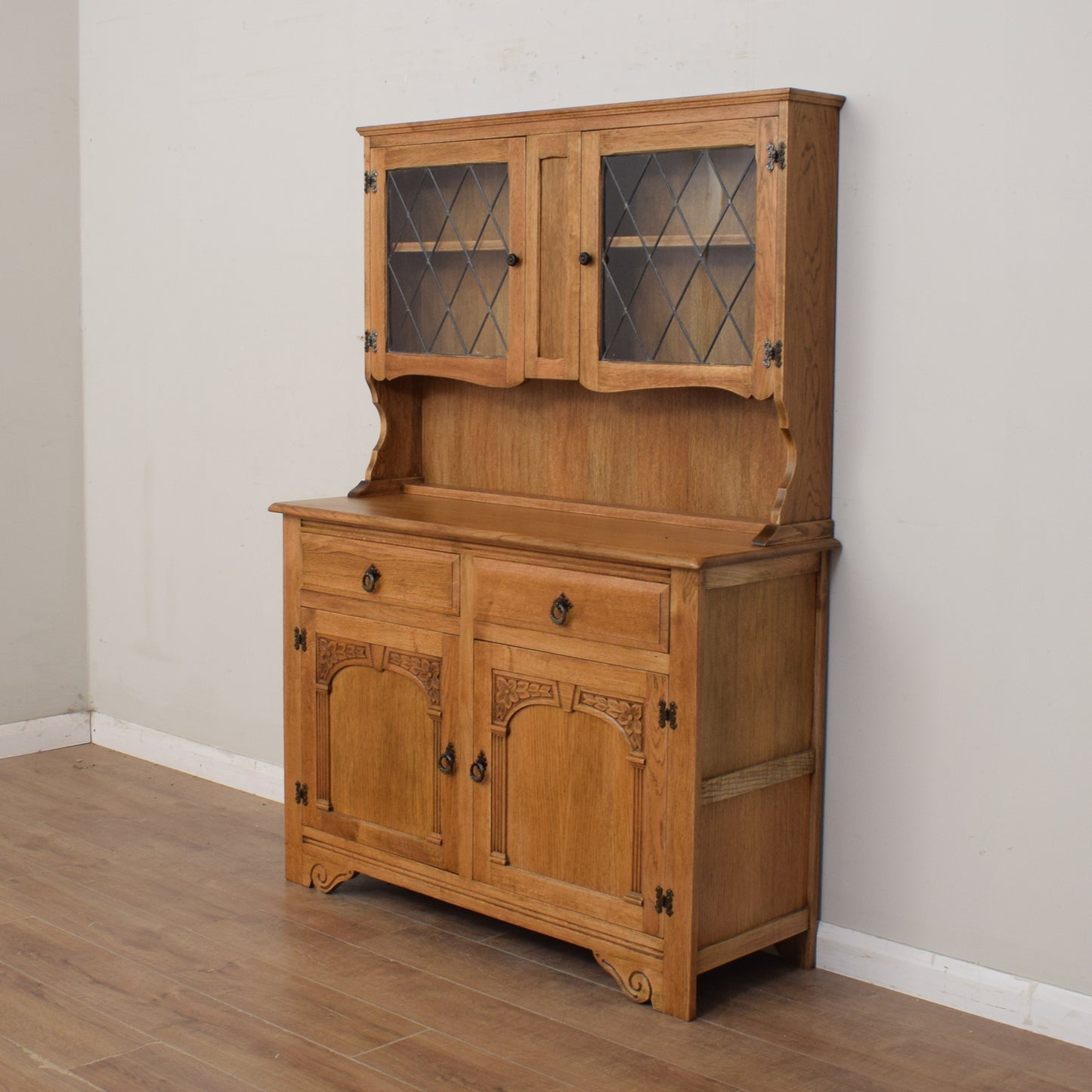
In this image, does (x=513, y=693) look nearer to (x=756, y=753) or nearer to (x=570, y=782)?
(x=570, y=782)

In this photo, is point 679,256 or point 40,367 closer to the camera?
point 679,256

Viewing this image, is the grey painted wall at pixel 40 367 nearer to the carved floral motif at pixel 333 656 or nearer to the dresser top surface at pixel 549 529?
the dresser top surface at pixel 549 529

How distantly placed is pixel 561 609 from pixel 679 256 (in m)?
0.79

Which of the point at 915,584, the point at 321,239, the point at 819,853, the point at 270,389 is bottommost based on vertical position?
the point at 819,853

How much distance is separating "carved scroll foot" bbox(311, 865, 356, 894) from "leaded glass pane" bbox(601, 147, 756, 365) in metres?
1.47

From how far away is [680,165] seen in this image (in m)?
3.14

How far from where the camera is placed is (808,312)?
10.2ft

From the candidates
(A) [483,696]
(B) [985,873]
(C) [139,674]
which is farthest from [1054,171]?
(C) [139,674]

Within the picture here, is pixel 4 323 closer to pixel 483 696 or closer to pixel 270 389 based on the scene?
pixel 270 389

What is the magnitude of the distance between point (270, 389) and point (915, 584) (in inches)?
86.1

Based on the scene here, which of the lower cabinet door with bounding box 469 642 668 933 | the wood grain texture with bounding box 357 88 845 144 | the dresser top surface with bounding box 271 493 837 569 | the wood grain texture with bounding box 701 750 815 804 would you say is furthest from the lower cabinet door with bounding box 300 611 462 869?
the wood grain texture with bounding box 357 88 845 144

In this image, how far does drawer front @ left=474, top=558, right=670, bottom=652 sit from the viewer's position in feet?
9.96

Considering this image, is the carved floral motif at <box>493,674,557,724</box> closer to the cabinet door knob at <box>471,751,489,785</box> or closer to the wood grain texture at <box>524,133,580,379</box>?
the cabinet door knob at <box>471,751,489,785</box>

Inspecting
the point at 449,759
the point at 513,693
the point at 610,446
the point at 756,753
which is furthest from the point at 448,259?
the point at 756,753
